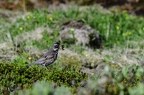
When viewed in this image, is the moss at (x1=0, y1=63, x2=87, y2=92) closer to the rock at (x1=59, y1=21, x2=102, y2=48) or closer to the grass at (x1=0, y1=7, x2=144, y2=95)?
the grass at (x1=0, y1=7, x2=144, y2=95)

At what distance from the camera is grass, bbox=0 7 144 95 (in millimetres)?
6727

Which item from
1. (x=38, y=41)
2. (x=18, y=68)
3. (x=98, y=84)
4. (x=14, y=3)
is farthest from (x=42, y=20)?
(x=98, y=84)

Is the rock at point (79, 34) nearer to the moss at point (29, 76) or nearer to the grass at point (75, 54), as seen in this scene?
the grass at point (75, 54)

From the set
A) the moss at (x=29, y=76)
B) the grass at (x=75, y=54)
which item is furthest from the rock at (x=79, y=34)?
the moss at (x=29, y=76)

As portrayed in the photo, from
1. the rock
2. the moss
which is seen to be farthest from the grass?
the rock

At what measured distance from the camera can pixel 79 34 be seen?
1328 centimetres

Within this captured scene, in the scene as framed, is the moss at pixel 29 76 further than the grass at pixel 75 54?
Yes

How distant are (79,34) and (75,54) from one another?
191 cm

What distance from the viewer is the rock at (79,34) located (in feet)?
42.9

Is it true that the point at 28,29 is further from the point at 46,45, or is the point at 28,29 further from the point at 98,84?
the point at 98,84

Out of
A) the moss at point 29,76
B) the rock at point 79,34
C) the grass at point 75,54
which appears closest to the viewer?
the grass at point 75,54

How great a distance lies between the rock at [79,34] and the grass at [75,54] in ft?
0.61

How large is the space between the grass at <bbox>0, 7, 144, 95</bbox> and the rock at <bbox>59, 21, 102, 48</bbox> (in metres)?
0.19

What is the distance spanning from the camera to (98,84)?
538cm
